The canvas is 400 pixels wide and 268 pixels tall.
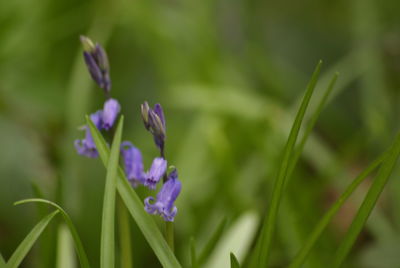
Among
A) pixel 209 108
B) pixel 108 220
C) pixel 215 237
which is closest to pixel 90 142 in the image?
pixel 108 220

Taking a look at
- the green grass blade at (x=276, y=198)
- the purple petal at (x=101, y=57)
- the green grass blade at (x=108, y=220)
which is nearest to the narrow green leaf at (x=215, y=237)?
the green grass blade at (x=276, y=198)

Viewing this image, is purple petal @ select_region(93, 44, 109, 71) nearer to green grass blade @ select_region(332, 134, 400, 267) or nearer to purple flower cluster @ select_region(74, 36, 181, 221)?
purple flower cluster @ select_region(74, 36, 181, 221)

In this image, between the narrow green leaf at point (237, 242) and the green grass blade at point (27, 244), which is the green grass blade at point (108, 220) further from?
the narrow green leaf at point (237, 242)

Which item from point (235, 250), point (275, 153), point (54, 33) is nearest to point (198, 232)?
point (275, 153)

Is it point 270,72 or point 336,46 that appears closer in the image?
point 270,72

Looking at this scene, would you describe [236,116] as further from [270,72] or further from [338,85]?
[338,85]

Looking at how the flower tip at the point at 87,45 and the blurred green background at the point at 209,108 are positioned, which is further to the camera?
the blurred green background at the point at 209,108
